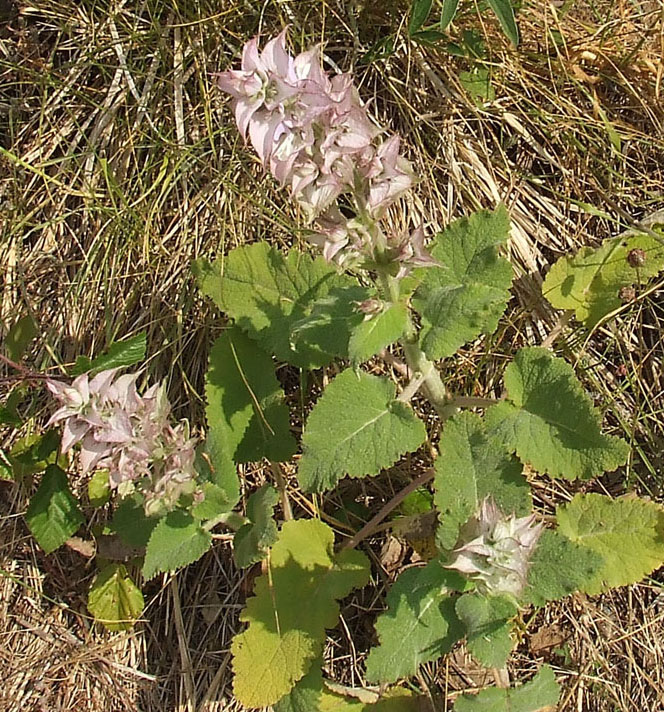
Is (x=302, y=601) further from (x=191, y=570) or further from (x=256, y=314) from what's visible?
(x=256, y=314)

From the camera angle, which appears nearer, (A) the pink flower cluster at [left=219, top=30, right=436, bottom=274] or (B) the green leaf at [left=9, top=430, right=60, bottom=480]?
(A) the pink flower cluster at [left=219, top=30, right=436, bottom=274]

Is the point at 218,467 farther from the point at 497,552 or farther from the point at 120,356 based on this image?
the point at 497,552

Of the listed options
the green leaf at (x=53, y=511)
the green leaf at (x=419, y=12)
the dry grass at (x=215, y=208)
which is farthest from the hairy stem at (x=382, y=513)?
the green leaf at (x=419, y=12)

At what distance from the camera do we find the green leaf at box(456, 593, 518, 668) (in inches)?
73.6

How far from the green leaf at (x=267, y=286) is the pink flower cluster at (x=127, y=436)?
409 millimetres

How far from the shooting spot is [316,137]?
151 centimetres

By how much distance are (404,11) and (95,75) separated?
0.97 m

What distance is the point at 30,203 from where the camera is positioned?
266 cm

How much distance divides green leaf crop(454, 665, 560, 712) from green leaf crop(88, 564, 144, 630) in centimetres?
98

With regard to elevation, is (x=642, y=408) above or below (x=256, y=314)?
below

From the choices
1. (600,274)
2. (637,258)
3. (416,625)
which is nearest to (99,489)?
(416,625)

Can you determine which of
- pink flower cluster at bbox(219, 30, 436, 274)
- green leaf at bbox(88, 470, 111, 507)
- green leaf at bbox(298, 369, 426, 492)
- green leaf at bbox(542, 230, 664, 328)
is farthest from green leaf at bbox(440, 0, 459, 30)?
green leaf at bbox(88, 470, 111, 507)

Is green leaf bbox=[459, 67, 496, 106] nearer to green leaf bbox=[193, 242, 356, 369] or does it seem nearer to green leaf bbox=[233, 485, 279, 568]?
green leaf bbox=[193, 242, 356, 369]

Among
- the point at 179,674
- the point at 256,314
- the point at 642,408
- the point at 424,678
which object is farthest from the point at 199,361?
the point at 642,408
